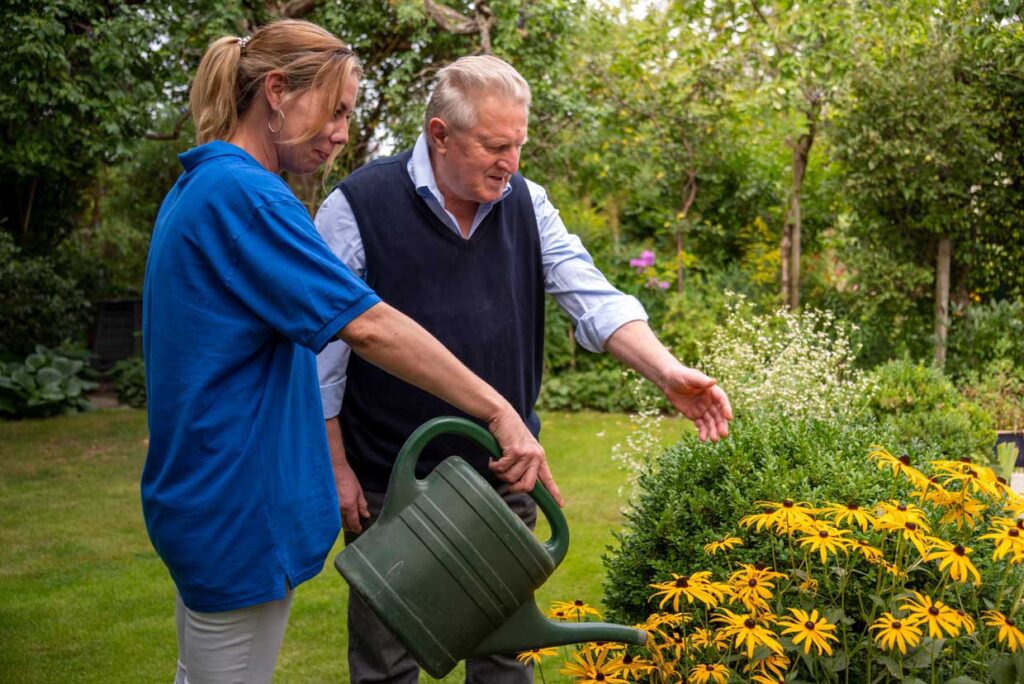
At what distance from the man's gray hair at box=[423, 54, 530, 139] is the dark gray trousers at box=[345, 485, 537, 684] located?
0.83m

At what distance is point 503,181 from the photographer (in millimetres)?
2221

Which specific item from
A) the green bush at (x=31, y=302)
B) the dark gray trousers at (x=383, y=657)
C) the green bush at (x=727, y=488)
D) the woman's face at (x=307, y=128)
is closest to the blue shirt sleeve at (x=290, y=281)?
the woman's face at (x=307, y=128)

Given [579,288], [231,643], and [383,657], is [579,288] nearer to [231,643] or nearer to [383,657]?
[383,657]


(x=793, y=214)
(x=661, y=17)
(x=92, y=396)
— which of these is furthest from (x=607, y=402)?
(x=92, y=396)

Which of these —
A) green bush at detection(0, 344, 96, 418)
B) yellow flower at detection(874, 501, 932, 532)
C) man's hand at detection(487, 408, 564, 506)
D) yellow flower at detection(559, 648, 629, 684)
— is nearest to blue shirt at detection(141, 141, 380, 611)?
man's hand at detection(487, 408, 564, 506)

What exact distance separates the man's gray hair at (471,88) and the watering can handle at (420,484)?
73 centimetres

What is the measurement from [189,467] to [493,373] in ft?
2.76

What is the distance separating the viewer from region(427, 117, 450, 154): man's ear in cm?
222

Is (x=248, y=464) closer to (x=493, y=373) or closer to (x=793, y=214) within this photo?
(x=493, y=373)

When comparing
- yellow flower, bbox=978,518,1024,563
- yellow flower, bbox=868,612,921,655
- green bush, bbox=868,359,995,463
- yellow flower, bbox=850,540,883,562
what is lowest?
green bush, bbox=868,359,995,463

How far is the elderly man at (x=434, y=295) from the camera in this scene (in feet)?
7.45

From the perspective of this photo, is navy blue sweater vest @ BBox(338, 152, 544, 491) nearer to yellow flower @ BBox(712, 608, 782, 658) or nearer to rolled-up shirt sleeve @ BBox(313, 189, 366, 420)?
rolled-up shirt sleeve @ BBox(313, 189, 366, 420)

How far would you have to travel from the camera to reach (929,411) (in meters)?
4.48

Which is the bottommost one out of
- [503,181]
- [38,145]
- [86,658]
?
[86,658]
